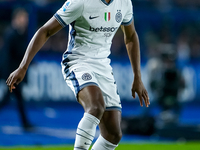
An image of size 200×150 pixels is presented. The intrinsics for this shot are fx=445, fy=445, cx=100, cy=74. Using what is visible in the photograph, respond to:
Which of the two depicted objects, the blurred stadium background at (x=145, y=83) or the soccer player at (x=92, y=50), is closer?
the soccer player at (x=92, y=50)

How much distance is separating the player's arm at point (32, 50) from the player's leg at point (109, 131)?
3.22ft

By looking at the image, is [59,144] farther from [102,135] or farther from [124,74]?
[124,74]

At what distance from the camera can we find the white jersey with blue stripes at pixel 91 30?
4355 mm

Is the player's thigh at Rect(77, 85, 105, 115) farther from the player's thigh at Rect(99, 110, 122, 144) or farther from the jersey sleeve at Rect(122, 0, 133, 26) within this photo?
the jersey sleeve at Rect(122, 0, 133, 26)

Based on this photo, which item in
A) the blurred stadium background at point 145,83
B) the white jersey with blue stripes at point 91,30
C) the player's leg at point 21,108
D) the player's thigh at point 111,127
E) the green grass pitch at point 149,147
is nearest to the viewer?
the white jersey with blue stripes at point 91,30

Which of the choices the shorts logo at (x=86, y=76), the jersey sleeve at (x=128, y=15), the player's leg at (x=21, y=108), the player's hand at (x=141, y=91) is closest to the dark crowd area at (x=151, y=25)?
the player's leg at (x=21, y=108)

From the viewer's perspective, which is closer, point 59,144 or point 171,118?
point 59,144

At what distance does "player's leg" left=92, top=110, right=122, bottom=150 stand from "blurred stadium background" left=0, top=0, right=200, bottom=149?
10.8 feet

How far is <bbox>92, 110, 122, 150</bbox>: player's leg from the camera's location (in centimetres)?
448

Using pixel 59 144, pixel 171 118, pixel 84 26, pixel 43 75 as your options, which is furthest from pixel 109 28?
pixel 43 75

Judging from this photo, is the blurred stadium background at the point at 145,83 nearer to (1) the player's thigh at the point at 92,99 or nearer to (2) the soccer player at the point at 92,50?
(2) the soccer player at the point at 92,50

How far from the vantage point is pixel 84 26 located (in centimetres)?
445

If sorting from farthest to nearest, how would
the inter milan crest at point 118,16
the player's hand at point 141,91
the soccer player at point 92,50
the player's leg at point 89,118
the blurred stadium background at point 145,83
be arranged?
the blurred stadium background at point 145,83
the player's hand at point 141,91
the inter milan crest at point 118,16
the soccer player at point 92,50
the player's leg at point 89,118

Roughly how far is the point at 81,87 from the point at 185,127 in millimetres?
4923
